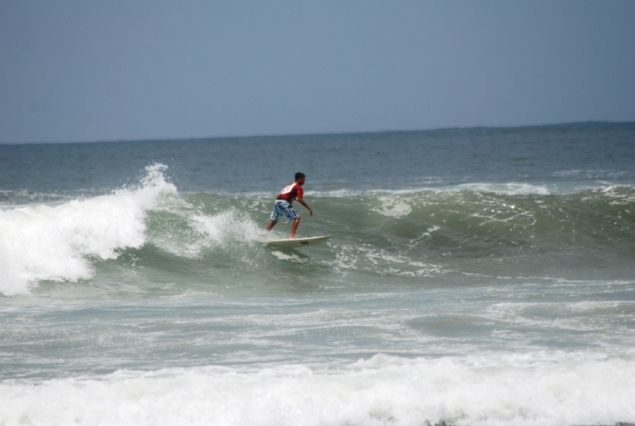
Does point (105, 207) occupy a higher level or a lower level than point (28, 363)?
higher

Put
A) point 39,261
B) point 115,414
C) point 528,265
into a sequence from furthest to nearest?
point 528,265, point 39,261, point 115,414

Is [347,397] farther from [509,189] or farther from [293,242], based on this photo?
[509,189]

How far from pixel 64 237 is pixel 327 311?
644 centimetres

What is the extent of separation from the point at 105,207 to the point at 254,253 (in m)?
3.21

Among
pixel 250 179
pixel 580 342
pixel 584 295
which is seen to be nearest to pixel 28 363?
pixel 580 342

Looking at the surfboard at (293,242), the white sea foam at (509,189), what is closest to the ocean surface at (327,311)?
the white sea foam at (509,189)

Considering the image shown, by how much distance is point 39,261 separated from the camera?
1441 cm

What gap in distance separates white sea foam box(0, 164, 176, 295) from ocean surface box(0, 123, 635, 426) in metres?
0.04

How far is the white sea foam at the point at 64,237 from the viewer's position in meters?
14.0

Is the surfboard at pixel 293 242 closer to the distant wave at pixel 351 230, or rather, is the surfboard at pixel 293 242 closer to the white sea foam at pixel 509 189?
the distant wave at pixel 351 230

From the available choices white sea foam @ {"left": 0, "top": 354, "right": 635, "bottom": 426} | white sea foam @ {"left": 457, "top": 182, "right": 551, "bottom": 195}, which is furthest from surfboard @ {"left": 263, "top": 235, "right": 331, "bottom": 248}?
white sea foam @ {"left": 0, "top": 354, "right": 635, "bottom": 426}

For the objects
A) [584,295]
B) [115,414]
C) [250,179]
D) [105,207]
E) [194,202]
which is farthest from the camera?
[250,179]

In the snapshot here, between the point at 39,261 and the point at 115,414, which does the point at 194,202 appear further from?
the point at 115,414

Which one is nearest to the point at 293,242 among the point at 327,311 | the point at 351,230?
the point at 351,230
